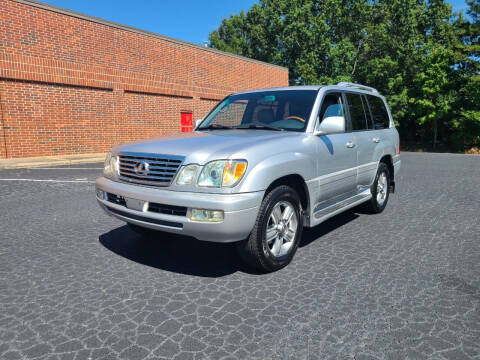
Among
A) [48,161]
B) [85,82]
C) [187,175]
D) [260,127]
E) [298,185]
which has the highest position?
[85,82]

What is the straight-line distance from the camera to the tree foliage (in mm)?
25391

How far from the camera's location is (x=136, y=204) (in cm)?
342

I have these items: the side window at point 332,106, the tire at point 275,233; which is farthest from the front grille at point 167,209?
the side window at point 332,106

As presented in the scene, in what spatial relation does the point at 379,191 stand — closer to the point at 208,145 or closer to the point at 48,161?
the point at 208,145

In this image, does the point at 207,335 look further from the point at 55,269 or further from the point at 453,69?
the point at 453,69

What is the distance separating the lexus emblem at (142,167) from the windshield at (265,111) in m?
1.44

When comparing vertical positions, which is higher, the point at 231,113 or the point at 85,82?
the point at 85,82

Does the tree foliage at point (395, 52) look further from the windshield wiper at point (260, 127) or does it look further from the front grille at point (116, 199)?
the front grille at point (116, 199)

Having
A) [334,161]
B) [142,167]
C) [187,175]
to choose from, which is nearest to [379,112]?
[334,161]

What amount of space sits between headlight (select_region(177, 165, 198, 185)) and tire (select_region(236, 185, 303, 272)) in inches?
26.1

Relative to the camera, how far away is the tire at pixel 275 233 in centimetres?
334

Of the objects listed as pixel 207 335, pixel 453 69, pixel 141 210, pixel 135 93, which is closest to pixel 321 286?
pixel 207 335

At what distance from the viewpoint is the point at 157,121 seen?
18.7 m

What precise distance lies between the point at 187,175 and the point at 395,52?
3230 cm
